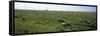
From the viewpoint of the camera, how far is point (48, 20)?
6.75 ft

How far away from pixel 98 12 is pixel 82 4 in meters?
0.33

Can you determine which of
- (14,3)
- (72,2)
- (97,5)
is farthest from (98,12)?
(14,3)

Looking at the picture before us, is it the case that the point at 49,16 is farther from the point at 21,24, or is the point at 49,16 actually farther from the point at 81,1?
the point at 81,1

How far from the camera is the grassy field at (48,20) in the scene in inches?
75.0

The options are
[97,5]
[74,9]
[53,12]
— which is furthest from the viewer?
[97,5]

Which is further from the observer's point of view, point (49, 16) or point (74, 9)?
point (74, 9)

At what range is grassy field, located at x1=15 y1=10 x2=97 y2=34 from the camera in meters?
1.91

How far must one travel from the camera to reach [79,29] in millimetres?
2279

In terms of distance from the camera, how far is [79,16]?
228 centimetres

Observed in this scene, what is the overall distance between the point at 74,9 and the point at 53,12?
12.9 inches
